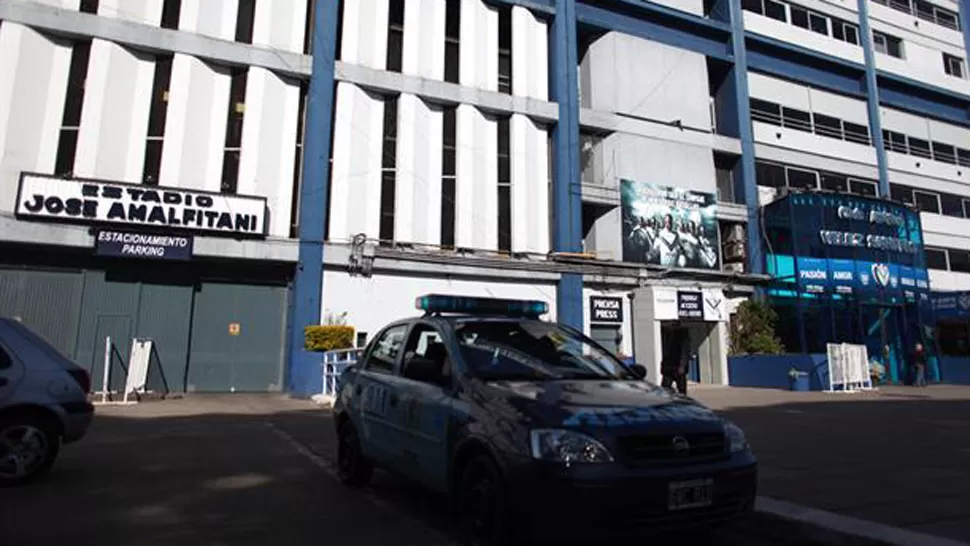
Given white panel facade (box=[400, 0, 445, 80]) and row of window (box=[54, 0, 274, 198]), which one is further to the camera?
white panel facade (box=[400, 0, 445, 80])

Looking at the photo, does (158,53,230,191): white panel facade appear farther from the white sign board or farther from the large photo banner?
the large photo banner

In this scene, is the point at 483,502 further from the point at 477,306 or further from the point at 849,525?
the point at 849,525

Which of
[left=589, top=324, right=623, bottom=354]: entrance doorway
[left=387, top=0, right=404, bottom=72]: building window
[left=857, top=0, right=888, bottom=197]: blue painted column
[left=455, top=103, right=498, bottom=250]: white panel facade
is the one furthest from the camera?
[left=857, top=0, right=888, bottom=197]: blue painted column

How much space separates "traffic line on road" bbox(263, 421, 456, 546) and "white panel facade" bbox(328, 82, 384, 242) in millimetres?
9640

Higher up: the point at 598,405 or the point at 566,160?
the point at 566,160

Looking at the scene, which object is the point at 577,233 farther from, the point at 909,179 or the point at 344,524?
the point at 909,179

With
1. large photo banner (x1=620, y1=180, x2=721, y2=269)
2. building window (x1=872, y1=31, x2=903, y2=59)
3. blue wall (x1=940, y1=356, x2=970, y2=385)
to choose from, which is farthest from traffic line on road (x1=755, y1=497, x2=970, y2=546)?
building window (x1=872, y1=31, x2=903, y2=59)

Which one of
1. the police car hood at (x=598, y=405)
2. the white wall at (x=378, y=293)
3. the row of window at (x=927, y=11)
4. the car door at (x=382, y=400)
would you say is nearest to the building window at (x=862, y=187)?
the row of window at (x=927, y=11)

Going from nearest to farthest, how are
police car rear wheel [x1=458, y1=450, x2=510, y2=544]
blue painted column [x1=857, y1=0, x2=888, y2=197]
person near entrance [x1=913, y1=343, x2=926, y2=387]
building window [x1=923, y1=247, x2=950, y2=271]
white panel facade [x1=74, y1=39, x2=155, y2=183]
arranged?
police car rear wheel [x1=458, y1=450, x2=510, y2=544], white panel facade [x1=74, y1=39, x2=155, y2=183], person near entrance [x1=913, y1=343, x2=926, y2=387], blue painted column [x1=857, y1=0, x2=888, y2=197], building window [x1=923, y1=247, x2=950, y2=271]

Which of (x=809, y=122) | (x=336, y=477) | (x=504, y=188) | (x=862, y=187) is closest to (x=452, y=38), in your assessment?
(x=504, y=188)

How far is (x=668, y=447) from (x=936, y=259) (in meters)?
36.7

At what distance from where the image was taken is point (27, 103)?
17344 millimetres

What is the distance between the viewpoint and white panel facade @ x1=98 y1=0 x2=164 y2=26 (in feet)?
60.6

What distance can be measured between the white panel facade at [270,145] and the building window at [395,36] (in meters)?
4.06
